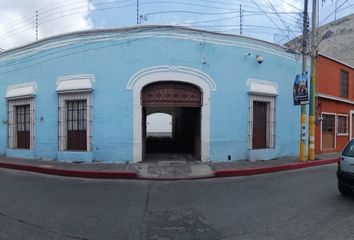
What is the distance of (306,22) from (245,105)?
407 centimetres

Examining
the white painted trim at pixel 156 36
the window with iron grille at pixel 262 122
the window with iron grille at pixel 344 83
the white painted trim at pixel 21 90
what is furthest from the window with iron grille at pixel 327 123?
the white painted trim at pixel 21 90

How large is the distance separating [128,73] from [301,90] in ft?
21.2

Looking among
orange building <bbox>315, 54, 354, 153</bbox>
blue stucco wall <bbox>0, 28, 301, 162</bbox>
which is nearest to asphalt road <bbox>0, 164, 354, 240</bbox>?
blue stucco wall <bbox>0, 28, 301, 162</bbox>

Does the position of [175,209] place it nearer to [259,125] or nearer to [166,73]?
[166,73]

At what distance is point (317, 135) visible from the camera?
18.4 metres

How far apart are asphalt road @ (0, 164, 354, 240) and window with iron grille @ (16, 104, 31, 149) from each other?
5.26 meters

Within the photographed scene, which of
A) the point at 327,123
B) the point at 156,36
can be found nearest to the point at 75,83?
the point at 156,36

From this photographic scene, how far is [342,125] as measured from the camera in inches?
831

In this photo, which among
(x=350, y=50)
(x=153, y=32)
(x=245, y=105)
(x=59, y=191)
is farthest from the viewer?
(x=350, y=50)

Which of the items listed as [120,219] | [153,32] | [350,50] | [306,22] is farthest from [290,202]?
[350,50]

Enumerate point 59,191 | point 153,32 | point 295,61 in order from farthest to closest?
point 295,61 → point 153,32 → point 59,191

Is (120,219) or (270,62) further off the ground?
(270,62)

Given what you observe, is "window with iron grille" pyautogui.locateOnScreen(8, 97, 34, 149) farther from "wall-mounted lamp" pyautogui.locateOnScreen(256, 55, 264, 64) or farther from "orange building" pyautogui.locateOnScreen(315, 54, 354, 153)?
"orange building" pyautogui.locateOnScreen(315, 54, 354, 153)

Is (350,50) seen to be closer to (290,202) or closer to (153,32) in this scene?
(153,32)
